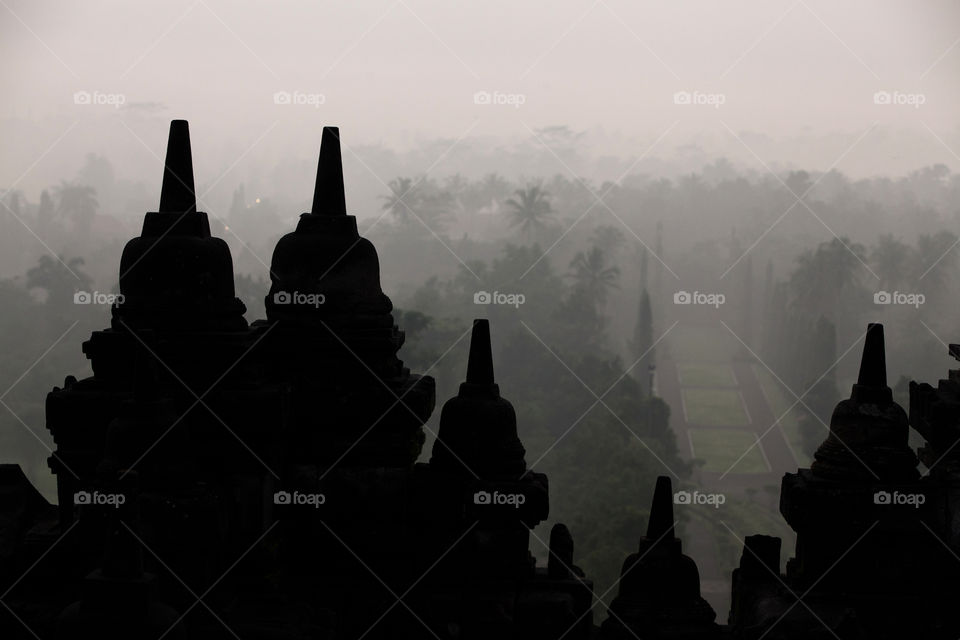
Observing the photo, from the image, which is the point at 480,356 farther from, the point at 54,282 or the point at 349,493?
the point at 54,282

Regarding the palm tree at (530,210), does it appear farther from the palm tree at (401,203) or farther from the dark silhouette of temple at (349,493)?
the dark silhouette of temple at (349,493)

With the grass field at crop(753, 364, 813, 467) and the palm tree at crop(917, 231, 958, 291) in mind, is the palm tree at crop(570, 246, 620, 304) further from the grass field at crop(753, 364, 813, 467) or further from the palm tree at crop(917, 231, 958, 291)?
the palm tree at crop(917, 231, 958, 291)

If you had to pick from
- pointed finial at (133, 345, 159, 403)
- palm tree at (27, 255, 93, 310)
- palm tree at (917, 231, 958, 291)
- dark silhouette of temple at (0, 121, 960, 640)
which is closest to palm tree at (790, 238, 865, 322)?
palm tree at (917, 231, 958, 291)

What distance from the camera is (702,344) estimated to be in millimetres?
53500

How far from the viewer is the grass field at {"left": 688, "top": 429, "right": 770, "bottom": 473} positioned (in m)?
48.8

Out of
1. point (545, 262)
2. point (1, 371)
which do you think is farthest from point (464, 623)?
point (545, 262)

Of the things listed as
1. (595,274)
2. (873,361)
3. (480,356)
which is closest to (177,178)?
(480,356)

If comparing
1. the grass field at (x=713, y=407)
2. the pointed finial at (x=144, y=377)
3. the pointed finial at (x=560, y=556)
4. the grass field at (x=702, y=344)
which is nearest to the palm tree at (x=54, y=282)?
the grass field at (x=702, y=344)

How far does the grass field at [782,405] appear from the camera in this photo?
50031mm

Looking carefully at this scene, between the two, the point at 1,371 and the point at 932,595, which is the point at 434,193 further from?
the point at 932,595

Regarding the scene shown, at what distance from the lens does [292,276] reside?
9.60 metres

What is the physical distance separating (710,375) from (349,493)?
149 feet

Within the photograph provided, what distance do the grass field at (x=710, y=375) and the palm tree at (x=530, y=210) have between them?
37.5 ft

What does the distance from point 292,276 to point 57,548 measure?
3.31 m
